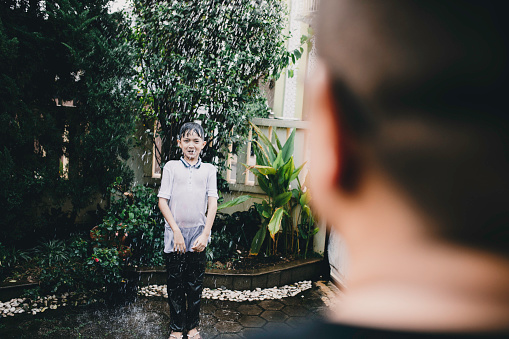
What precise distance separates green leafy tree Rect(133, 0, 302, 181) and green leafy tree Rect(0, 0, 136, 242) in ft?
1.31

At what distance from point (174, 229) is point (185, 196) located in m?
0.30

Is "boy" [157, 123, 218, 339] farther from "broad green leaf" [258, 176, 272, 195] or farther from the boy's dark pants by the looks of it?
"broad green leaf" [258, 176, 272, 195]

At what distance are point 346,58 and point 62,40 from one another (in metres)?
4.71

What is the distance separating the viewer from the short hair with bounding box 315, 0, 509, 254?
31cm

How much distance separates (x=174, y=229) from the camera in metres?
2.97

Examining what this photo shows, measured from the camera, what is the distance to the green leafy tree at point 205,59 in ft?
15.2

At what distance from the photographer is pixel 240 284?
14.1ft

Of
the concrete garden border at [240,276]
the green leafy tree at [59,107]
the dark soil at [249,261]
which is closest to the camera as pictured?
the green leafy tree at [59,107]

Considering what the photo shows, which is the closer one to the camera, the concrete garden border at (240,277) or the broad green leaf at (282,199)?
the concrete garden border at (240,277)

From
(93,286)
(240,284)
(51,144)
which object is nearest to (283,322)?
(240,284)

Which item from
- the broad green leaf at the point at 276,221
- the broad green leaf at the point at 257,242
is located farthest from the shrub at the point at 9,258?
the broad green leaf at the point at 276,221

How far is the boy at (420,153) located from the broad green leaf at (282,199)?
165 inches

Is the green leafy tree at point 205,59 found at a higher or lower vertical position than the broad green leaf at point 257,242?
higher

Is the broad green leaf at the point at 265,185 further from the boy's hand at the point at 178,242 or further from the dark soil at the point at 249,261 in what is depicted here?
the boy's hand at the point at 178,242
